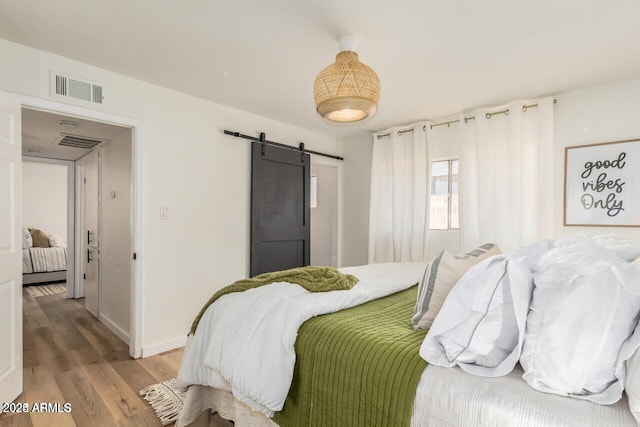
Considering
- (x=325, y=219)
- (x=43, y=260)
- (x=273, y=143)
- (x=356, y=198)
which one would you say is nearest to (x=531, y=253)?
(x=273, y=143)

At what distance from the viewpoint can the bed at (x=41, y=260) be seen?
5719mm

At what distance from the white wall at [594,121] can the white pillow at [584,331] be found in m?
2.35

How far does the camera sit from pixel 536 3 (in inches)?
71.9

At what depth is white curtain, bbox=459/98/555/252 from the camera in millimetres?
3127

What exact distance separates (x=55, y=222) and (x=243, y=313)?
7716mm

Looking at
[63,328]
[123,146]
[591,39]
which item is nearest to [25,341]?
[63,328]

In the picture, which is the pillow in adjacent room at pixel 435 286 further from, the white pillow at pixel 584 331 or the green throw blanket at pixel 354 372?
the white pillow at pixel 584 331

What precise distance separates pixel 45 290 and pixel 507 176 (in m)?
6.79

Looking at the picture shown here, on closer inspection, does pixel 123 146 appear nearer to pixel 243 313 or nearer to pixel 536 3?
pixel 243 313

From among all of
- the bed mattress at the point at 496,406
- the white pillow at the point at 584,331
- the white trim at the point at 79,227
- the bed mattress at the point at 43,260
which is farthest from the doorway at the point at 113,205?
the white pillow at the point at 584,331

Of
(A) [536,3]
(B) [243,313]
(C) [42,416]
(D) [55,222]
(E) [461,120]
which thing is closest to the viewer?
(B) [243,313]

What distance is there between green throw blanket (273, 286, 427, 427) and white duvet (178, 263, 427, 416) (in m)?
0.07

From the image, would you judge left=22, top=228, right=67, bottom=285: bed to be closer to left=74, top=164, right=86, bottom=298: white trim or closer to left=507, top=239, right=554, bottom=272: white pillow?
left=74, top=164, right=86, bottom=298: white trim

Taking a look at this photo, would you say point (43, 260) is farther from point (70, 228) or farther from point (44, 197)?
point (44, 197)
